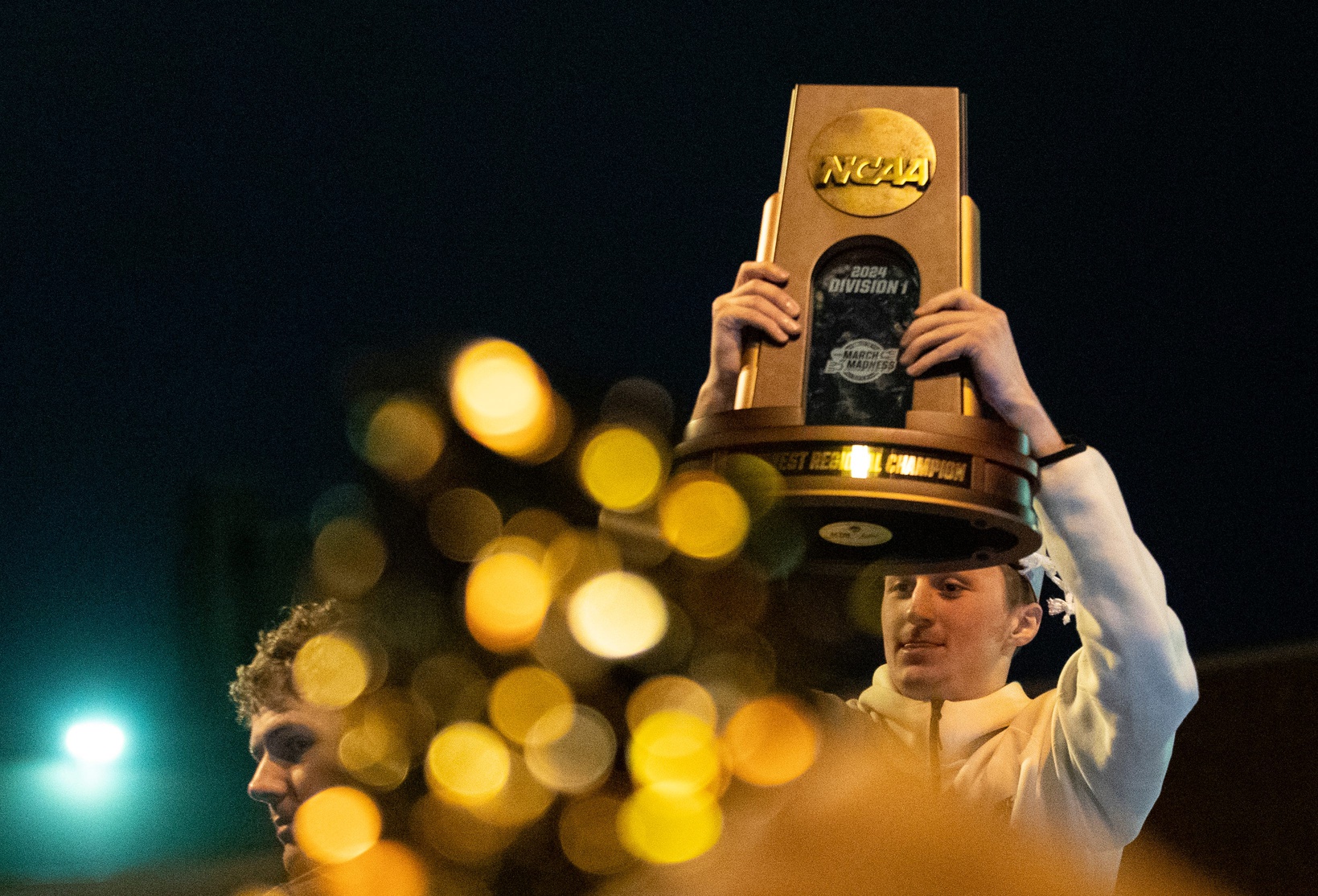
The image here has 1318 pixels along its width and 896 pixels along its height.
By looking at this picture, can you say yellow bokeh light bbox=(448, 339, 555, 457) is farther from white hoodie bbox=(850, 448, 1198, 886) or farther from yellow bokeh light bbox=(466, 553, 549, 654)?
white hoodie bbox=(850, 448, 1198, 886)

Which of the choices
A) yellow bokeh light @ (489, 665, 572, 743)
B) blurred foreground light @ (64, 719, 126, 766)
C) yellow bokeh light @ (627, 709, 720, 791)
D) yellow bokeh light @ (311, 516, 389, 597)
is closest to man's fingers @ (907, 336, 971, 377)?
yellow bokeh light @ (627, 709, 720, 791)

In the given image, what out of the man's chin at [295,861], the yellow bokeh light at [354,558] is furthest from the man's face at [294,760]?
the yellow bokeh light at [354,558]

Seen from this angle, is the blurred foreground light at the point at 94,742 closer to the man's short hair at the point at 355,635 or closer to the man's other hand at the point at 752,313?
the man's short hair at the point at 355,635

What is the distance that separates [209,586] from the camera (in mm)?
6023

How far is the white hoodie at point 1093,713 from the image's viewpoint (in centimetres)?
152

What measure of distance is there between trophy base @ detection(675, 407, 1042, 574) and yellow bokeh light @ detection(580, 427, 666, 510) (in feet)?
0.73

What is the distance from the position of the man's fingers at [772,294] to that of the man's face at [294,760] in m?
1.57

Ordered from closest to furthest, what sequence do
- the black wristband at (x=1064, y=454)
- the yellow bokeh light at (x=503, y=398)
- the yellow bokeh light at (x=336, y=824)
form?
the black wristband at (x=1064, y=454) < the yellow bokeh light at (x=336, y=824) < the yellow bokeh light at (x=503, y=398)

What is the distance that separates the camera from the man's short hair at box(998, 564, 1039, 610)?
7.31ft

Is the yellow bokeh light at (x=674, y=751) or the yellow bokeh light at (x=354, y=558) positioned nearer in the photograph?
the yellow bokeh light at (x=674, y=751)

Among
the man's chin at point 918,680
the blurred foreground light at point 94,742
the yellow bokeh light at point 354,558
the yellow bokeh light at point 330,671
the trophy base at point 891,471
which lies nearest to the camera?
the trophy base at point 891,471

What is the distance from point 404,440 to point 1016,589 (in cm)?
222

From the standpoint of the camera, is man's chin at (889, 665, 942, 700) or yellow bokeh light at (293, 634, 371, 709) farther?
yellow bokeh light at (293, 634, 371, 709)

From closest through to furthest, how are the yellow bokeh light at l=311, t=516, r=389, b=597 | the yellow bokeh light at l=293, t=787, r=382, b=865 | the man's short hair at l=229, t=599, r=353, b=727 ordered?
the yellow bokeh light at l=293, t=787, r=382, b=865, the yellow bokeh light at l=311, t=516, r=389, b=597, the man's short hair at l=229, t=599, r=353, b=727
